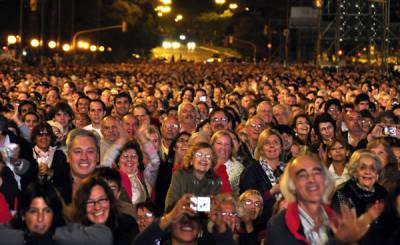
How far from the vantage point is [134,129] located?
514 inches

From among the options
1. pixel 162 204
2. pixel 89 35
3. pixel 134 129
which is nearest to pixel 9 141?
pixel 162 204

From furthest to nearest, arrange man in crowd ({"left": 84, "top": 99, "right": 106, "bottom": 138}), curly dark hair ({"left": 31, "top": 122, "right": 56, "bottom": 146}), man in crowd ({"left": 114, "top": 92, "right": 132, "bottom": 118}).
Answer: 1. man in crowd ({"left": 114, "top": 92, "right": 132, "bottom": 118})
2. man in crowd ({"left": 84, "top": 99, "right": 106, "bottom": 138})
3. curly dark hair ({"left": 31, "top": 122, "right": 56, "bottom": 146})

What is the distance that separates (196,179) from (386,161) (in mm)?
1660

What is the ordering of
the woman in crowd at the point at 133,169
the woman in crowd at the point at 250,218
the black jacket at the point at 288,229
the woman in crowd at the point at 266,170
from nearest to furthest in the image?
the black jacket at the point at 288,229
the woman in crowd at the point at 250,218
the woman in crowd at the point at 266,170
the woman in crowd at the point at 133,169

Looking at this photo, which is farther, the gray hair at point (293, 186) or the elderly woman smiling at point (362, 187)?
the elderly woman smiling at point (362, 187)

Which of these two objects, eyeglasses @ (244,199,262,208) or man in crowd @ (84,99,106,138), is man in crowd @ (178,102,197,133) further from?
eyeglasses @ (244,199,262,208)

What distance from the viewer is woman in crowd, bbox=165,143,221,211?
9014mm

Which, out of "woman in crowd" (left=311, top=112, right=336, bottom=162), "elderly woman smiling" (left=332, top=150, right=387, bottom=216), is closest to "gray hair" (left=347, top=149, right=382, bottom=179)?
"elderly woman smiling" (left=332, top=150, right=387, bottom=216)

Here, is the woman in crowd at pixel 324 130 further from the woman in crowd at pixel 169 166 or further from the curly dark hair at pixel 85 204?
the curly dark hair at pixel 85 204

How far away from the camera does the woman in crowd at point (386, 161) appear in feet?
30.0

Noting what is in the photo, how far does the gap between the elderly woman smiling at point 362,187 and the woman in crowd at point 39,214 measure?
242cm

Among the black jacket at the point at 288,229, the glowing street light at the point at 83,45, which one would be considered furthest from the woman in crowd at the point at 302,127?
the glowing street light at the point at 83,45

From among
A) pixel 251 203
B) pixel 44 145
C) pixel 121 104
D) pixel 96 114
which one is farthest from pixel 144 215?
pixel 121 104

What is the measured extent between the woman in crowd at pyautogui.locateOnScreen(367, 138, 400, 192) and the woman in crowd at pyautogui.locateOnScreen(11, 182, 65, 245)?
11.4ft
